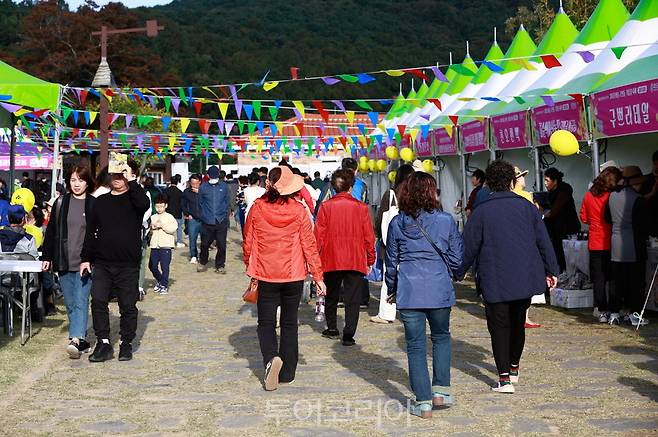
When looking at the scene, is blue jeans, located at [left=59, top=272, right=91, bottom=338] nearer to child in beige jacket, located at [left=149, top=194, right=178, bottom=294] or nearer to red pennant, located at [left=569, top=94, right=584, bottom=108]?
child in beige jacket, located at [left=149, top=194, right=178, bottom=294]

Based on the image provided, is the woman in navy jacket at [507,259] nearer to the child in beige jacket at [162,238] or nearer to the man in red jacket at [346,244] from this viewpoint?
the man in red jacket at [346,244]

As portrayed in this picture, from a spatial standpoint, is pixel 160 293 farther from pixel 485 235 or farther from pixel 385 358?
pixel 485 235

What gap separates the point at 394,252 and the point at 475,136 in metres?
10.2

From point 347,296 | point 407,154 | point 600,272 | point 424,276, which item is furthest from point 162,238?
point 407,154

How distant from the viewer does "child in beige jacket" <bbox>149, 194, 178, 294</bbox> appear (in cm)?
1260

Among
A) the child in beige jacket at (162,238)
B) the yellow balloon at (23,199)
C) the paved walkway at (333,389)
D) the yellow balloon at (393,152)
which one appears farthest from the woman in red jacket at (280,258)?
the yellow balloon at (393,152)

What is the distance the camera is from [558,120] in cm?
1191

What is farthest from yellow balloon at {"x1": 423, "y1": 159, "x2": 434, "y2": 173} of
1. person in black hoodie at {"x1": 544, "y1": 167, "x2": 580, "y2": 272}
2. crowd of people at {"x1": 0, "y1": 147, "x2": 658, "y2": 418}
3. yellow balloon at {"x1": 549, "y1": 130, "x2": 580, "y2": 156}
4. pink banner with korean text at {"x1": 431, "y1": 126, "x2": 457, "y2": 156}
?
person in black hoodie at {"x1": 544, "y1": 167, "x2": 580, "y2": 272}

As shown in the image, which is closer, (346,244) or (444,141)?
(346,244)

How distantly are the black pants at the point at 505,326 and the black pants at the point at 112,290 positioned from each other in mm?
3256

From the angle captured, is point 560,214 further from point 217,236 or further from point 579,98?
point 217,236

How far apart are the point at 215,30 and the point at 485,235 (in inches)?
3430

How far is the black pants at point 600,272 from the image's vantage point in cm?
958

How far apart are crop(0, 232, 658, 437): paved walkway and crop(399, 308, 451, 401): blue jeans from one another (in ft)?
0.66
